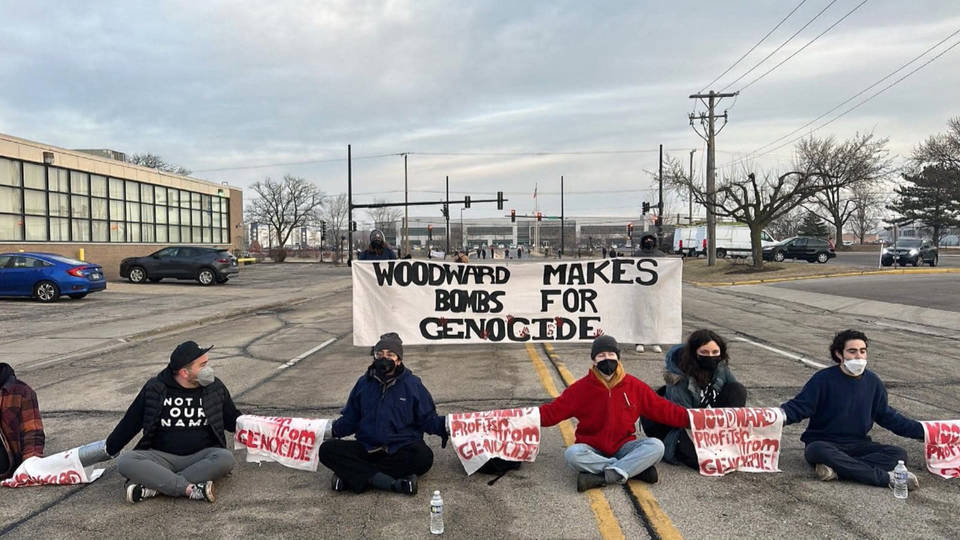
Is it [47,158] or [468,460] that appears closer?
[468,460]

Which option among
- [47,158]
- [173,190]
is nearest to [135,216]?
[173,190]

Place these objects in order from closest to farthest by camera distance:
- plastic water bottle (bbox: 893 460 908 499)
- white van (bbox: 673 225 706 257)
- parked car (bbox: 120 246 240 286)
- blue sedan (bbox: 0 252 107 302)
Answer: plastic water bottle (bbox: 893 460 908 499), blue sedan (bbox: 0 252 107 302), parked car (bbox: 120 246 240 286), white van (bbox: 673 225 706 257)

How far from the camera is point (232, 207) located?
48375mm

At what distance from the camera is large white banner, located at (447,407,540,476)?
4.80 metres

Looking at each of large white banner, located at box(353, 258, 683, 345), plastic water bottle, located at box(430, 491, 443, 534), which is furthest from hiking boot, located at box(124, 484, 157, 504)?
large white banner, located at box(353, 258, 683, 345)

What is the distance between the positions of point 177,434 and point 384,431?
147 centimetres

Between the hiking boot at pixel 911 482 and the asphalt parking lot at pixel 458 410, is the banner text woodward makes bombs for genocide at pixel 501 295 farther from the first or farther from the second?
the hiking boot at pixel 911 482

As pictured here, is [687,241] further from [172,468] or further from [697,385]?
[172,468]

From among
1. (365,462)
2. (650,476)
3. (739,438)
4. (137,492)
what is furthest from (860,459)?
(137,492)

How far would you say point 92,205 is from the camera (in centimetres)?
3131

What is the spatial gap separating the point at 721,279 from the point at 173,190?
32077mm

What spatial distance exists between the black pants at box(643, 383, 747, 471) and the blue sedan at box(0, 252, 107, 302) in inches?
761

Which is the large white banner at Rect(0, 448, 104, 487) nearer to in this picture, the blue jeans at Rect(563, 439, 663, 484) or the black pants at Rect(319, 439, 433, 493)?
the black pants at Rect(319, 439, 433, 493)

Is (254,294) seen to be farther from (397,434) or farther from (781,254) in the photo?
(781,254)
